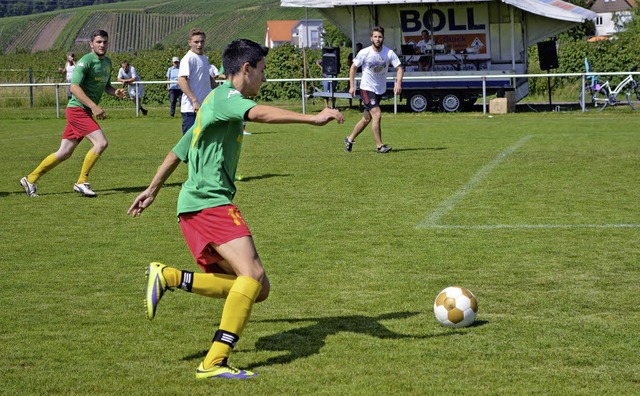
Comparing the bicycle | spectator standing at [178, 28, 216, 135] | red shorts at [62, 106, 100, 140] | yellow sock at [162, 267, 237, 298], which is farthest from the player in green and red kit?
the bicycle

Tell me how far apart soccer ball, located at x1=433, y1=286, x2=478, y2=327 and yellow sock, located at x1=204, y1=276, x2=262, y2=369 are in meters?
1.40

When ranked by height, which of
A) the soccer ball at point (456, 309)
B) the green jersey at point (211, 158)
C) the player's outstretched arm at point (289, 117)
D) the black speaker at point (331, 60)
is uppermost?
the black speaker at point (331, 60)

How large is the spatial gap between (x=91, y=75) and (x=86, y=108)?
0.45 metres

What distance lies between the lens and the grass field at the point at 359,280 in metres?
5.47

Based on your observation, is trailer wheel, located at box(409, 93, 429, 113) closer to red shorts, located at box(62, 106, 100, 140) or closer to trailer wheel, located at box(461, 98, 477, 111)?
trailer wheel, located at box(461, 98, 477, 111)

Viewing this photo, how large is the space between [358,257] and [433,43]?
24.5 m

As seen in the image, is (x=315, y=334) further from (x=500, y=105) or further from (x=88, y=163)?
(x=500, y=105)

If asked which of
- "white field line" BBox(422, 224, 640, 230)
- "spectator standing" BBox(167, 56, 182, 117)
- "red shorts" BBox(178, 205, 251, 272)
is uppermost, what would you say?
"spectator standing" BBox(167, 56, 182, 117)

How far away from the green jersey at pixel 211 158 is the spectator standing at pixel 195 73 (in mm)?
8143

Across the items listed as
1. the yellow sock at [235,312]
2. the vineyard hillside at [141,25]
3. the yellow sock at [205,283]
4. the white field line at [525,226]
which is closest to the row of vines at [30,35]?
the vineyard hillside at [141,25]

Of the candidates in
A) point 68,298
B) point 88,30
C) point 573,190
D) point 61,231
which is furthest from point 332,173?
point 88,30

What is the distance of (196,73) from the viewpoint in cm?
1414

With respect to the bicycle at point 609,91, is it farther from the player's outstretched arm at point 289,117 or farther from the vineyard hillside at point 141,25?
the vineyard hillside at point 141,25

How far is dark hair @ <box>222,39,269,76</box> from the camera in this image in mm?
5574
